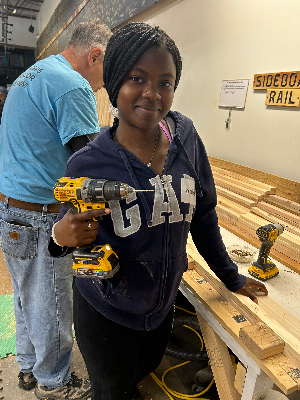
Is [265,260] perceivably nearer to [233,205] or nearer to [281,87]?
[233,205]

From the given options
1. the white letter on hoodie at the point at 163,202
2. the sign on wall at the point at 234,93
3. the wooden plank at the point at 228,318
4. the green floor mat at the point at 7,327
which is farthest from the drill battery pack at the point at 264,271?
the green floor mat at the point at 7,327

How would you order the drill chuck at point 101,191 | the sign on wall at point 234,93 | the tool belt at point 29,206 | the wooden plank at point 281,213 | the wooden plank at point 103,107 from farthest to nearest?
1. the wooden plank at point 103,107
2. the sign on wall at point 234,93
3. the wooden plank at point 281,213
4. the tool belt at point 29,206
5. the drill chuck at point 101,191

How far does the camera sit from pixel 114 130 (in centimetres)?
103

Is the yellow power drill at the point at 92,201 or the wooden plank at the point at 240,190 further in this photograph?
the wooden plank at the point at 240,190

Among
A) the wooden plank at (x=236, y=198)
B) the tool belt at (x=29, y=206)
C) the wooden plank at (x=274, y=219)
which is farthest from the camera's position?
the wooden plank at (x=236, y=198)

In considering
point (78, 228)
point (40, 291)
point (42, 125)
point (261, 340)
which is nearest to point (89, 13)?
point (42, 125)

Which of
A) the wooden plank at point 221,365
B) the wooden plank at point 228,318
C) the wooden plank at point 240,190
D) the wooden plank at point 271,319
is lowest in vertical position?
the wooden plank at point 221,365

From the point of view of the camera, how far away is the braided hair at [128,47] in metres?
0.84

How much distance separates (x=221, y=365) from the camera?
1287 mm

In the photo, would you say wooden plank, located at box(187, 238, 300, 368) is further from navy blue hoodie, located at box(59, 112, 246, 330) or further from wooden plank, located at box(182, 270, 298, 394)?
navy blue hoodie, located at box(59, 112, 246, 330)

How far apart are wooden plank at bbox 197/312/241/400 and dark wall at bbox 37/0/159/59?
3400mm

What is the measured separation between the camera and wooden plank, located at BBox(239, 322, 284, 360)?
0.95 metres

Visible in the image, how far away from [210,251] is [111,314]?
46cm

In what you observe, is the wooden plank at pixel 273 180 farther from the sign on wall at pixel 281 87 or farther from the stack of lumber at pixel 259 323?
the stack of lumber at pixel 259 323
